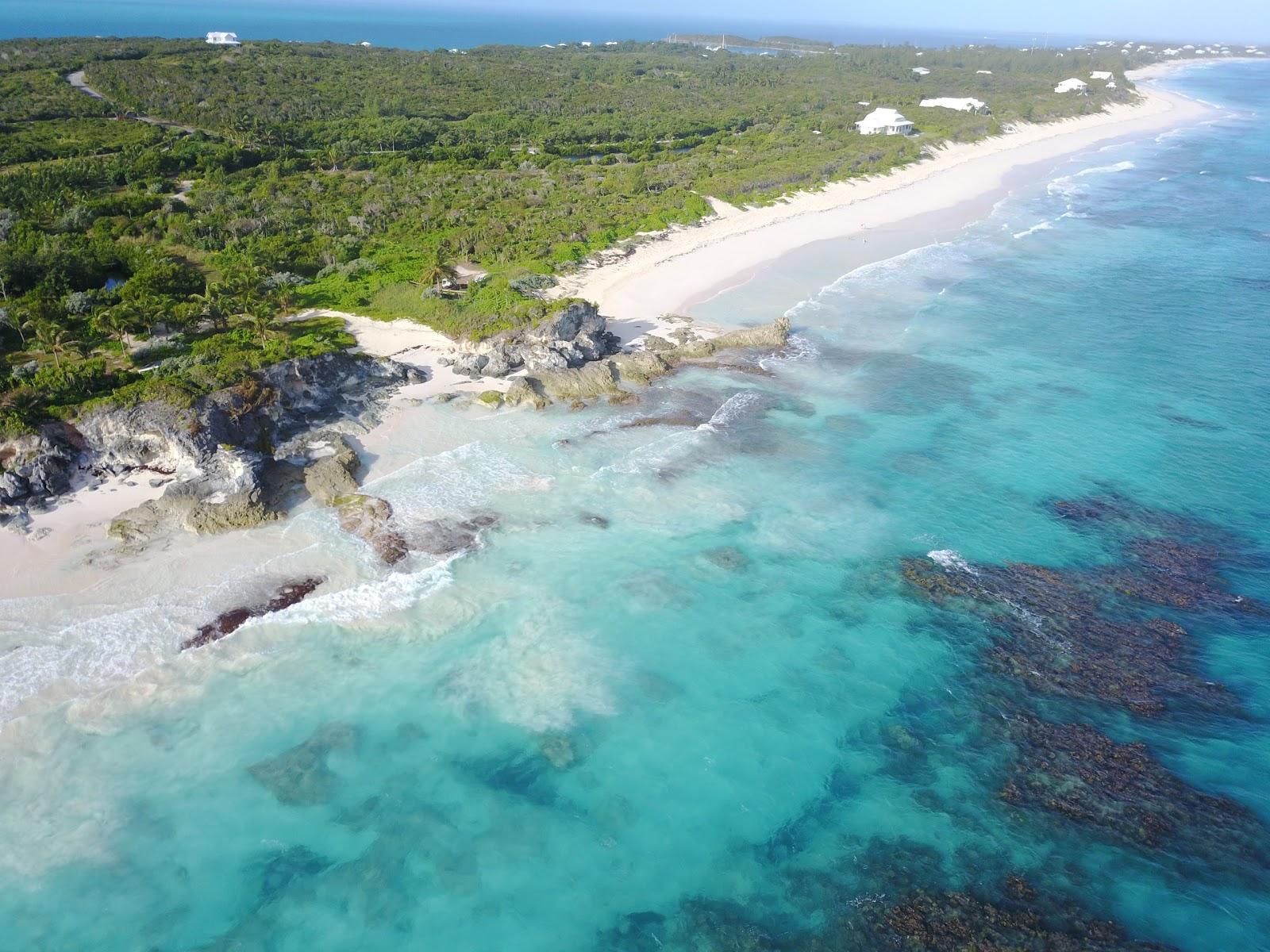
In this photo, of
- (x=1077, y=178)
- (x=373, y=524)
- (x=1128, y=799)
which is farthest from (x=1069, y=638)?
(x=1077, y=178)

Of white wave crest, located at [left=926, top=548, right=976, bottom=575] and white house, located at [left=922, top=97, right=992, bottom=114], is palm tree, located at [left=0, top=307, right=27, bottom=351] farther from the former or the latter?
white house, located at [left=922, top=97, right=992, bottom=114]

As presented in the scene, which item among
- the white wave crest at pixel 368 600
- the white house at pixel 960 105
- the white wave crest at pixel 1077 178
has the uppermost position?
the white house at pixel 960 105

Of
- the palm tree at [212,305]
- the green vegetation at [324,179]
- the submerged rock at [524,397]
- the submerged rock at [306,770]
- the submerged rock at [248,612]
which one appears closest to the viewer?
the submerged rock at [306,770]

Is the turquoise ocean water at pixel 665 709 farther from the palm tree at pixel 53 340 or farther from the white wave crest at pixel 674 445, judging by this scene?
the palm tree at pixel 53 340

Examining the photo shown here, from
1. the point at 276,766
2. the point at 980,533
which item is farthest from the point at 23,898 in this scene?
the point at 980,533

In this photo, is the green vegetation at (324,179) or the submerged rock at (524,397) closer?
the submerged rock at (524,397)

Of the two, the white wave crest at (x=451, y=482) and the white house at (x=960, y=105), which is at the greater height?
the white house at (x=960, y=105)

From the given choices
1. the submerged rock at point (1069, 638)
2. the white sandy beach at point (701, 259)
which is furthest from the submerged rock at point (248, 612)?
the submerged rock at point (1069, 638)
